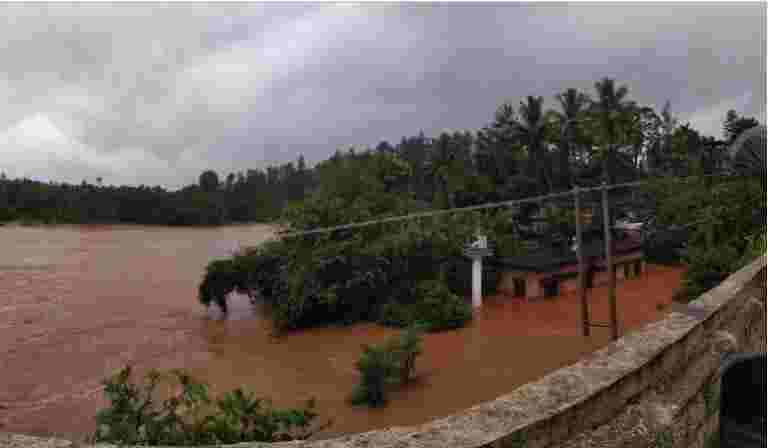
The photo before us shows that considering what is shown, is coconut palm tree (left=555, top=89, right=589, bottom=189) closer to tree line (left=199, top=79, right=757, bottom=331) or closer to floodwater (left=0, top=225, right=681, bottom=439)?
tree line (left=199, top=79, right=757, bottom=331)

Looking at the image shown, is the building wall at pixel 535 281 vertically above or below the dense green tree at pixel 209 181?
below

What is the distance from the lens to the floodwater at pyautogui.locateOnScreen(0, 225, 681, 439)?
997 cm

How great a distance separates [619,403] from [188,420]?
4.38 metres

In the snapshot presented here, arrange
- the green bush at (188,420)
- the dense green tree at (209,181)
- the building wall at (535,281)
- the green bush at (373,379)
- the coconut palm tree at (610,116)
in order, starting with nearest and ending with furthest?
the green bush at (188,420) → the green bush at (373,379) → the building wall at (535,281) → the coconut palm tree at (610,116) → the dense green tree at (209,181)

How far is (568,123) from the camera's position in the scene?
88.4 ft

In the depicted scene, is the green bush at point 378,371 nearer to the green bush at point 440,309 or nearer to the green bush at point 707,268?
the green bush at point 440,309

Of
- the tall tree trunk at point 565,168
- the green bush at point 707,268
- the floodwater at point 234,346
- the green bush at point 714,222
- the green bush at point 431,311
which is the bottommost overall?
the floodwater at point 234,346

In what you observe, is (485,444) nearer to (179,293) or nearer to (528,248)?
(528,248)

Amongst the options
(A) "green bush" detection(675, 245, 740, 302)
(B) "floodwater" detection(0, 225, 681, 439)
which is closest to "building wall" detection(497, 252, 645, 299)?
(B) "floodwater" detection(0, 225, 681, 439)

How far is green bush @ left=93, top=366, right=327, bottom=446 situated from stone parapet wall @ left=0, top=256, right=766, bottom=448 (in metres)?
2.67

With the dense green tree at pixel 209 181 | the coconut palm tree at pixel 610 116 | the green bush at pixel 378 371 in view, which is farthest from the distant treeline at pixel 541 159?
the dense green tree at pixel 209 181

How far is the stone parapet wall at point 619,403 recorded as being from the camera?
253 centimetres

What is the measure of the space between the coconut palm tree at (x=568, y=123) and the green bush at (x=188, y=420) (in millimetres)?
23255

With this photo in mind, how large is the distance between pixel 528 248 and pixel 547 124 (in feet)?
31.8
